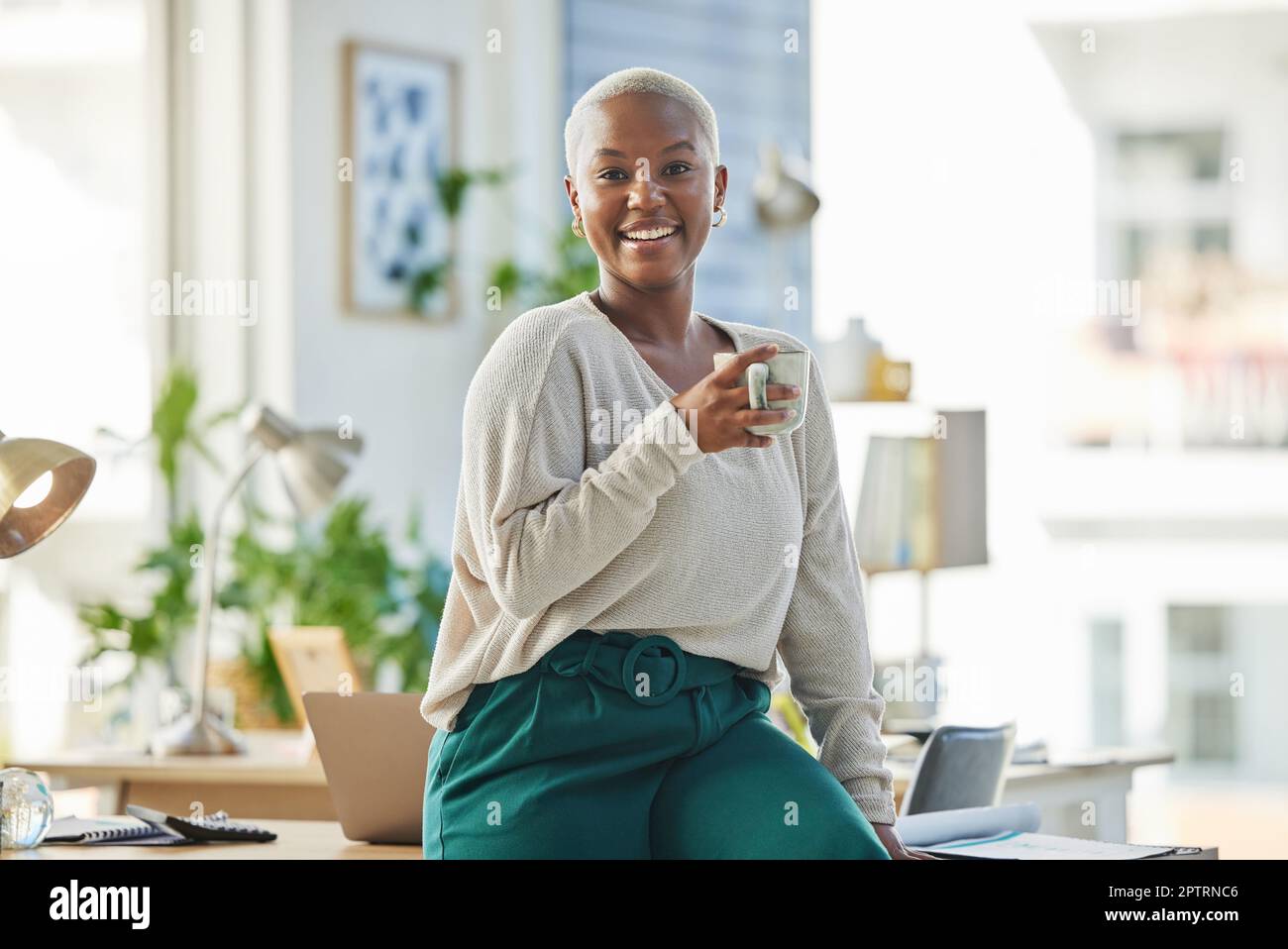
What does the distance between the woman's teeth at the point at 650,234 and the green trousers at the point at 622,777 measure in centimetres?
37

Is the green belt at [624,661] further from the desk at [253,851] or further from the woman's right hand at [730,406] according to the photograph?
the desk at [253,851]

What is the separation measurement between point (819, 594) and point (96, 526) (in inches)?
170

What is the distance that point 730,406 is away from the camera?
1455mm

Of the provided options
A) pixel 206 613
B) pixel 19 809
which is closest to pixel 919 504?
pixel 206 613

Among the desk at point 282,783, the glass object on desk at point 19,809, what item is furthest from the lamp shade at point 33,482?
the desk at point 282,783

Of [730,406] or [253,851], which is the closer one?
[730,406]

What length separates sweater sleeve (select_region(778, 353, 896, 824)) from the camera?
173 cm

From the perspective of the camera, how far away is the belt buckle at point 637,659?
154cm

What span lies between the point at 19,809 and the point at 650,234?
3.43ft

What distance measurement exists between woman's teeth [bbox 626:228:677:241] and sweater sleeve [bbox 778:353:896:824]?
22 centimetres

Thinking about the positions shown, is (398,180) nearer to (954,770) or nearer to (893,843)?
(954,770)

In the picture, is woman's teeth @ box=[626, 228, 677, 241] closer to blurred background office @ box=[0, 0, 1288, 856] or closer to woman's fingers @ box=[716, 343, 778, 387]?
woman's fingers @ box=[716, 343, 778, 387]

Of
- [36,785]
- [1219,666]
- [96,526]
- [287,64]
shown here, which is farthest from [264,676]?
[1219,666]

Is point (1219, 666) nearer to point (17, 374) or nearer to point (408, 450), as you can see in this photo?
point (408, 450)
